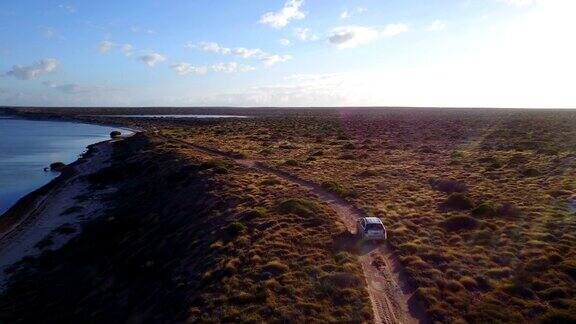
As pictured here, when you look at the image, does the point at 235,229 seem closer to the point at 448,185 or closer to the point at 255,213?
the point at 255,213

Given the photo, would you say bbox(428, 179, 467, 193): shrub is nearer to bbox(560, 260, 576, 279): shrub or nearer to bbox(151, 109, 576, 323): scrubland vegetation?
bbox(151, 109, 576, 323): scrubland vegetation

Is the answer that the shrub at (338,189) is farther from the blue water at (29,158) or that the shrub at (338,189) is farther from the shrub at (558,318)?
the blue water at (29,158)

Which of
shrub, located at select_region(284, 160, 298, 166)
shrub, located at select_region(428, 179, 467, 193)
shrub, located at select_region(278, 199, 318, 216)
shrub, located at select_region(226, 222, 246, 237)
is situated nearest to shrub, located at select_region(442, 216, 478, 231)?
shrub, located at select_region(278, 199, 318, 216)

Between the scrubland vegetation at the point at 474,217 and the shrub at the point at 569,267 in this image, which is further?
the shrub at the point at 569,267

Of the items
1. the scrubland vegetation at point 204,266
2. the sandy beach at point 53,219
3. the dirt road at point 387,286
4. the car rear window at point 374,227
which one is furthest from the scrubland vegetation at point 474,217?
the sandy beach at point 53,219

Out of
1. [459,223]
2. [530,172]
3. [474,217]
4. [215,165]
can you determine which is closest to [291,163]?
[215,165]

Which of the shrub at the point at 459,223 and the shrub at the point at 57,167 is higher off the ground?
the shrub at the point at 459,223
